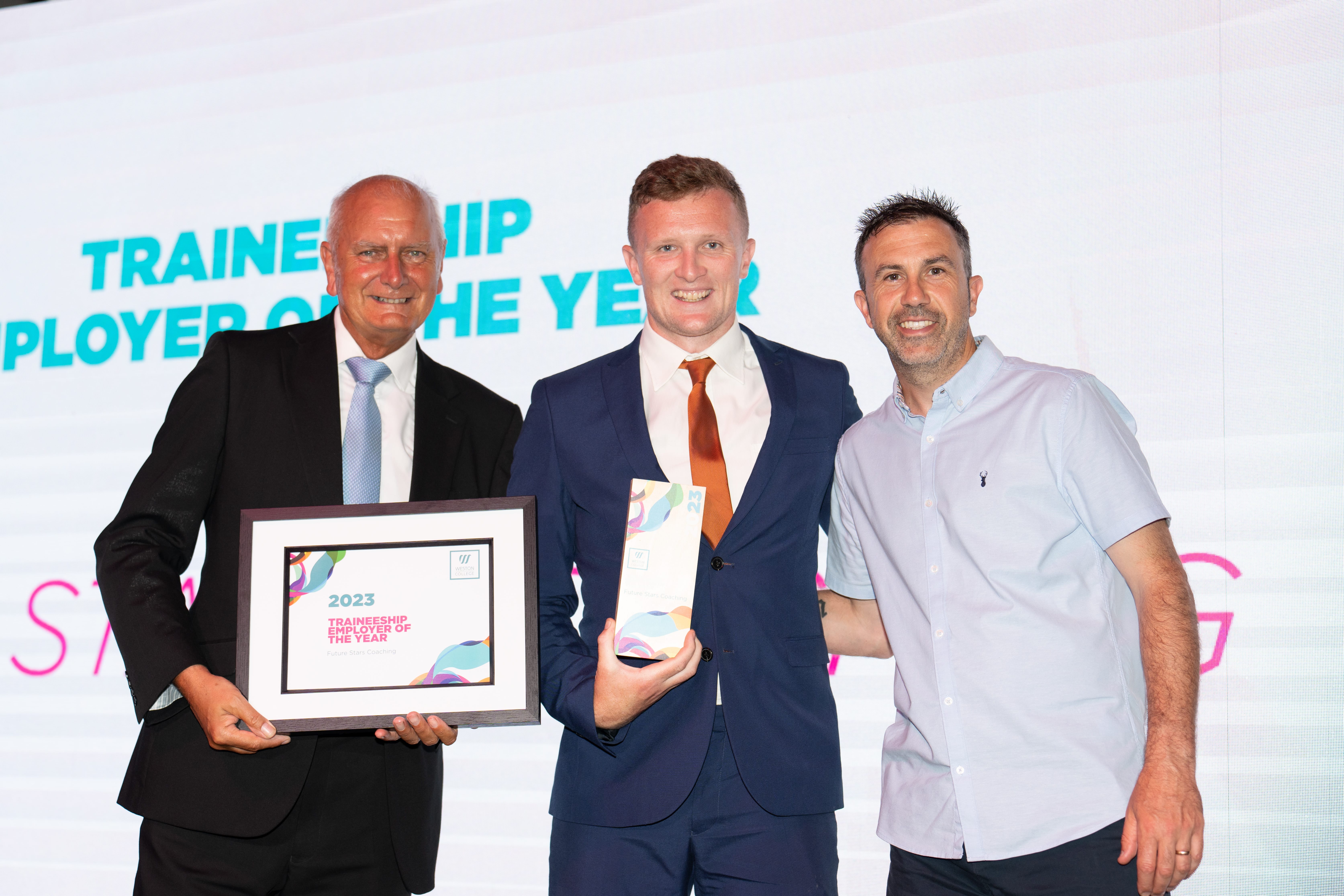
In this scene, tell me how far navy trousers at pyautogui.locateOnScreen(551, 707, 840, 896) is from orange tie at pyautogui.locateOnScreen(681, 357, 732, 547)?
0.31 meters

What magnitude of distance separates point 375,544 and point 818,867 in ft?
3.01

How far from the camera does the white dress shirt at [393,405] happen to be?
205 centimetres

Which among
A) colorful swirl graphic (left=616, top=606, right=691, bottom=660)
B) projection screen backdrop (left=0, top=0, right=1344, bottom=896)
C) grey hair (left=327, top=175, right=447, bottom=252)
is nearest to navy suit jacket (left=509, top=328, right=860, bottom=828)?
colorful swirl graphic (left=616, top=606, right=691, bottom=660)

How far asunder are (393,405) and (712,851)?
109 cm

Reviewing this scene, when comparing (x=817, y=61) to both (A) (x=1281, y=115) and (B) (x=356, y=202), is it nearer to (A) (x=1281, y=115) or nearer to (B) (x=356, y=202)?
(A) (x=1281, y=115)

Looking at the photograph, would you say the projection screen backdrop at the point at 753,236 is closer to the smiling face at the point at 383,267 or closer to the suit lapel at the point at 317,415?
the smiling face at the point at 383,267

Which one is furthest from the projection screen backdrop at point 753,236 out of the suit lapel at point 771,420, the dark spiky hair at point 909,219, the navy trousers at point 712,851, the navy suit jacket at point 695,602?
the navy trousers at point 712,851

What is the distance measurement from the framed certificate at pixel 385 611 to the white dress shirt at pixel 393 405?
23 cm

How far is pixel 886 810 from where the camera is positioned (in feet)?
5.75

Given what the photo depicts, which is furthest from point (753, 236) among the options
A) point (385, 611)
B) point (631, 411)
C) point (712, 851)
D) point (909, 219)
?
point (712, 851)

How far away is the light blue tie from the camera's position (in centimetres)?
200

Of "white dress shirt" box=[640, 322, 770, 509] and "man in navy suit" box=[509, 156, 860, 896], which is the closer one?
"man in navy suit" box=[509, 156, 860, 896]

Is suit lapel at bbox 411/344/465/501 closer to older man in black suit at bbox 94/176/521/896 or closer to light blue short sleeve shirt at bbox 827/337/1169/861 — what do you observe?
older man in black suit at bbox 94/176/521/896

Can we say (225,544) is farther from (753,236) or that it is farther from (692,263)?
(753,236)
